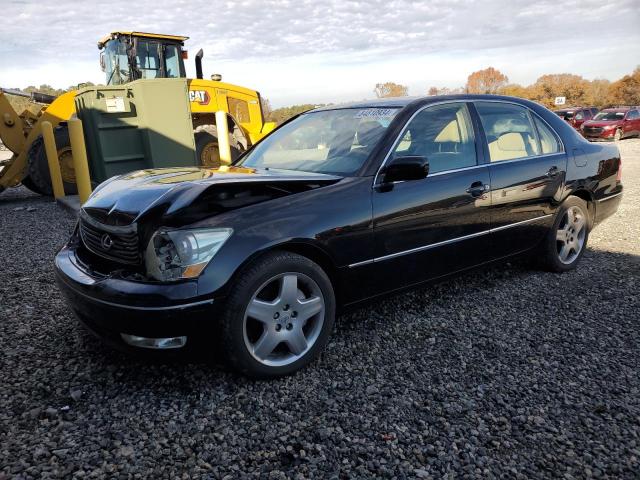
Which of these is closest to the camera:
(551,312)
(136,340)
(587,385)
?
(136,340)

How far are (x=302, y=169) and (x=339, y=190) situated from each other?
0.56 meters

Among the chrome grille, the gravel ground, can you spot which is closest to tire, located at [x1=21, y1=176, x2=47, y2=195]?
the gravel ground

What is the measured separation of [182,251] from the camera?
2.49 meters

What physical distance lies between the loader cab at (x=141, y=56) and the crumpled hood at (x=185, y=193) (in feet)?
25.4

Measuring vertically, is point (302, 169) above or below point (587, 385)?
above

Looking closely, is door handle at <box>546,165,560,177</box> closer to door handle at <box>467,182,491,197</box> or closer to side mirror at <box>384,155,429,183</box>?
door handle at <box>467,182,491,197</box>

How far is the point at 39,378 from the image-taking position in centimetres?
282

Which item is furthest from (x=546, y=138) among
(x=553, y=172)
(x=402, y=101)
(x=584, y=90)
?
(x=584, y=90)

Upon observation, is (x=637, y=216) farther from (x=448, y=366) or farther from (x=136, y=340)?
(x=136, y=340)

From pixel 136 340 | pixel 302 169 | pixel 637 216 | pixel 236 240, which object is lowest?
pixel 637 216

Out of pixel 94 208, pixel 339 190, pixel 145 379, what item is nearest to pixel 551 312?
pixel 339 190

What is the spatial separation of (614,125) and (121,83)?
22564 millimetres

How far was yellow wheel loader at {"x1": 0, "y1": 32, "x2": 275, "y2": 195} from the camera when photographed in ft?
31.2

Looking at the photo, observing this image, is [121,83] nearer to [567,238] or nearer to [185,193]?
[185,193]
